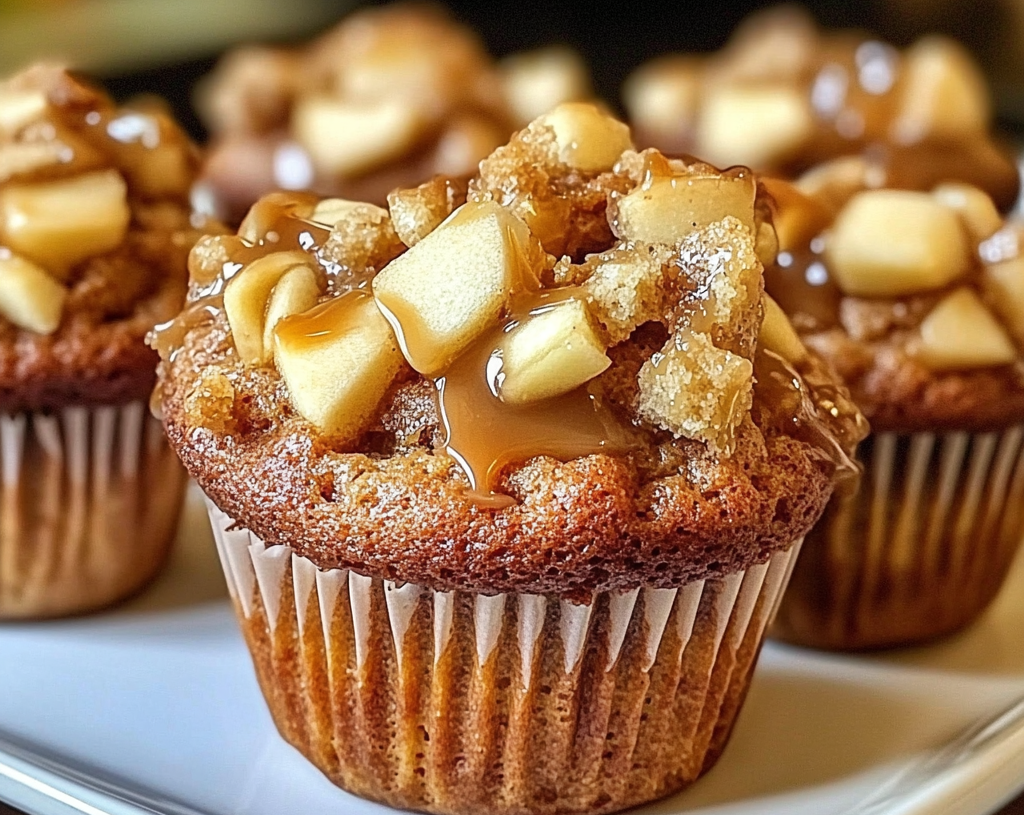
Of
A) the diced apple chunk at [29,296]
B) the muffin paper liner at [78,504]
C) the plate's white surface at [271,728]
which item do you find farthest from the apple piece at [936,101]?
the diced apple chunk at [29,296]

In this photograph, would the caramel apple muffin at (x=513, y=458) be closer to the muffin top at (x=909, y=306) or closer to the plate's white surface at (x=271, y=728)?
the plate's white surface at (x=271, y=728)

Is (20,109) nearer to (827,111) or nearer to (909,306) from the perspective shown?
(909,306)

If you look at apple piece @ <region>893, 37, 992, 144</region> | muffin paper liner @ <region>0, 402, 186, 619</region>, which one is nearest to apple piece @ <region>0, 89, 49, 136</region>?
muffin paper liner @ <region>0, 402, 186, 619</region>

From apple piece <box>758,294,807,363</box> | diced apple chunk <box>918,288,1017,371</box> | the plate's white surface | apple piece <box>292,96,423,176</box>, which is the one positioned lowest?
the plate's white surface

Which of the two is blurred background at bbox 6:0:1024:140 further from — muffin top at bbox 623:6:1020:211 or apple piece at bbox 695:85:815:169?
apple piece at bbox 695:85:815:169

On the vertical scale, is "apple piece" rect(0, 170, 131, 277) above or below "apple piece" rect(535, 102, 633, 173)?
below

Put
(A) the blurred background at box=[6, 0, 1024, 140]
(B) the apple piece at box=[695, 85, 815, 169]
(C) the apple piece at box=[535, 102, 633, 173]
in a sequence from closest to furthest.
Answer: (C) the apple piece at box=[535, 102, 633, 173]
(B) the apple piece at box=[695, 85, 815, 169]
(A) the blurred background at box=[6, 0, 1024, 140]

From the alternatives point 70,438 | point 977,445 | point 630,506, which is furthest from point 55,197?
point 977,445

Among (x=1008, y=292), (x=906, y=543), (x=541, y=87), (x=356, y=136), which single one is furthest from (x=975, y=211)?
(x=541, y=87)
